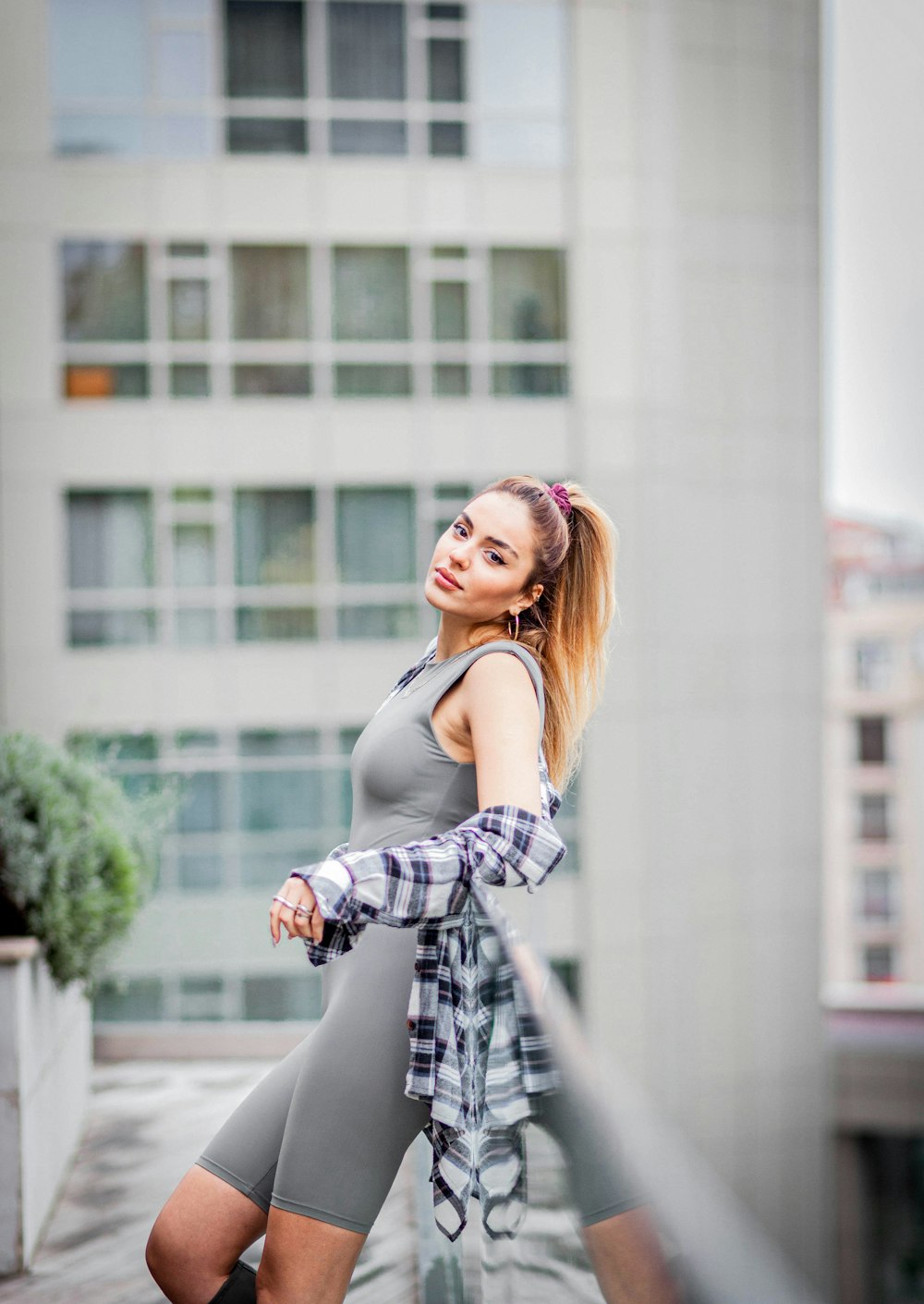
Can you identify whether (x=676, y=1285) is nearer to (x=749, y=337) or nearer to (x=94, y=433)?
(x=94, y=433)

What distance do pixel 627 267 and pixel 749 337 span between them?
136 cm

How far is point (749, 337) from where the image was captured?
9820 mm

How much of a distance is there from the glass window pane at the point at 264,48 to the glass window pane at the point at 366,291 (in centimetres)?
120

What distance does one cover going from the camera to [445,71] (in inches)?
343

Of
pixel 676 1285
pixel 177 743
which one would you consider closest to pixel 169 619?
pixel 177 743

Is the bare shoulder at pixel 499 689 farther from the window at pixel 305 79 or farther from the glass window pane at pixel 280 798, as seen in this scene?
the window at pixel 305 79

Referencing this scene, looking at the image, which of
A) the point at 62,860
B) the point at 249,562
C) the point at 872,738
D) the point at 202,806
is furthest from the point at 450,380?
the point at 872,738

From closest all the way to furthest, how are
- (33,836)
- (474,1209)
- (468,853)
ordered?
1. (468,853)
2. (474,1209)
3. (33,836)

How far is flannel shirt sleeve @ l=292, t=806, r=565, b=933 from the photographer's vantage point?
1.00m

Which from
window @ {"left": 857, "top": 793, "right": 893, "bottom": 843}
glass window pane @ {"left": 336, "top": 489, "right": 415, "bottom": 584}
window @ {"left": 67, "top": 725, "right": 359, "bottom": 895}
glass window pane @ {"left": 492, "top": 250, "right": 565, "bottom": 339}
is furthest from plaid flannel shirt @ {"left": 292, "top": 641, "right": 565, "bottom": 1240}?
window @ {"left": 857, "top": 793, "right": 893, "bottom": 843}

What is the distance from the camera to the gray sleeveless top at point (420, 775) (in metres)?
1.17

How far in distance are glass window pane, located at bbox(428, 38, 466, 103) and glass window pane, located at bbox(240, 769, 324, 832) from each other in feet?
15.6

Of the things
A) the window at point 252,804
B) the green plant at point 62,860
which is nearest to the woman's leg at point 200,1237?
the green plant at point 62,860

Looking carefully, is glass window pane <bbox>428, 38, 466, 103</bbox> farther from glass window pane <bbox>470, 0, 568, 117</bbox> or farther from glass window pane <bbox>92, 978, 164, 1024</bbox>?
glass window pane <bbox>92, 978, 164, 1024</bbox>
